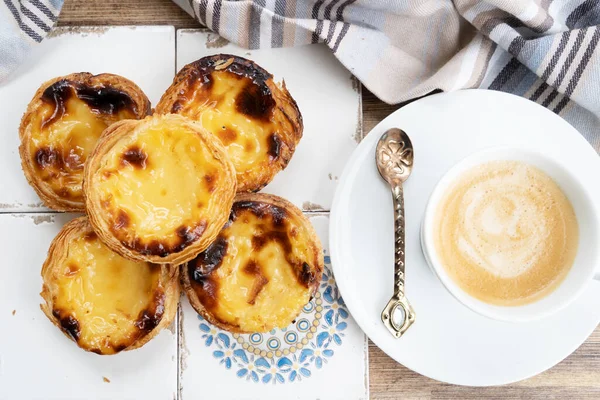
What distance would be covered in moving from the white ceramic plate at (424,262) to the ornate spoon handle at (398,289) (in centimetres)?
2

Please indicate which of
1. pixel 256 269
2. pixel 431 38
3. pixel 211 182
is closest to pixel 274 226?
pixel 256 269

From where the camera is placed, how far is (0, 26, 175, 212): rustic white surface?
1896mm

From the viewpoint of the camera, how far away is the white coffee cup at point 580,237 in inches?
62.0

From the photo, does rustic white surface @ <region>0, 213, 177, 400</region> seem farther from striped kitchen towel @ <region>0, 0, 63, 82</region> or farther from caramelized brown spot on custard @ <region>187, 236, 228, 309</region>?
striped kitchen towel @ <region>0, 0, 63, 82</region>

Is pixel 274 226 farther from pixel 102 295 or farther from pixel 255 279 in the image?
pixel 102 295

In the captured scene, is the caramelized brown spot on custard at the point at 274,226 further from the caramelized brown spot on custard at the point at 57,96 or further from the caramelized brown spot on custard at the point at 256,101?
the caramelized brown spot on custard at the point at 57,96

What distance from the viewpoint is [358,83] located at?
1.93m

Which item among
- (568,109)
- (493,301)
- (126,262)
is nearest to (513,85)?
(568,109)

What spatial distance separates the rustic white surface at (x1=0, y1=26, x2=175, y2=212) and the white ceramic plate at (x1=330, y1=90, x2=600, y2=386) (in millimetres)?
624

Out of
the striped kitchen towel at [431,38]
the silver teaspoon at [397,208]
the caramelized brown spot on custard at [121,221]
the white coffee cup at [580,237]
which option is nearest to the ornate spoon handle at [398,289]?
the silver teaspoon at [397,208]

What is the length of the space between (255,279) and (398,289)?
362 millimetres

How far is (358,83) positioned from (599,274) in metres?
0.81

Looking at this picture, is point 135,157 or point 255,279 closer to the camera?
point 135,157

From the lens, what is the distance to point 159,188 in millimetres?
1542
